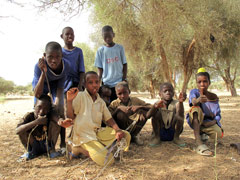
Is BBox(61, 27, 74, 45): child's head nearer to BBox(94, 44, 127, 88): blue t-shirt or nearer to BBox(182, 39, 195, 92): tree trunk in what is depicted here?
BBox(94, 44, 127, 88): blue t-shirt

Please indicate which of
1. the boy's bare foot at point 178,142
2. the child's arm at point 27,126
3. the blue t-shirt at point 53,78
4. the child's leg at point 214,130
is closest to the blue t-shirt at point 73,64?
the blue t-shirt at point 53,78

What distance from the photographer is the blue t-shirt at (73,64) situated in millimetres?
3578

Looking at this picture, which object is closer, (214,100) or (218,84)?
(214,100)

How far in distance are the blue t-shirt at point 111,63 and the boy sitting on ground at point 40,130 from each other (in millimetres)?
1486

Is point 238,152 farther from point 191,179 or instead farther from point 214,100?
point 191,179

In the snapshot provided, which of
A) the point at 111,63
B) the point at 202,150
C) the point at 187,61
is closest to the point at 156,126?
the point at 202,150

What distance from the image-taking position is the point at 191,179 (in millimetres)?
2068

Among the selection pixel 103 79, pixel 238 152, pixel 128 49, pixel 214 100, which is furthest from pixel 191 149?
pixel 128 49

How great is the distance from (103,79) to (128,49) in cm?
700

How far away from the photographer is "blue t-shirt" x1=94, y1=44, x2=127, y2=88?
4.00 meters

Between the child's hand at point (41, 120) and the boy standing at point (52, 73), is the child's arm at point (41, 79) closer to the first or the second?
the boy standing at point (52, 73)

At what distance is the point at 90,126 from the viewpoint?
105 inches

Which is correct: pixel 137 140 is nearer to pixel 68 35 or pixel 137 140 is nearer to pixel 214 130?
pixel 214 130

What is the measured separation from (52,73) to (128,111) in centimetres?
129
